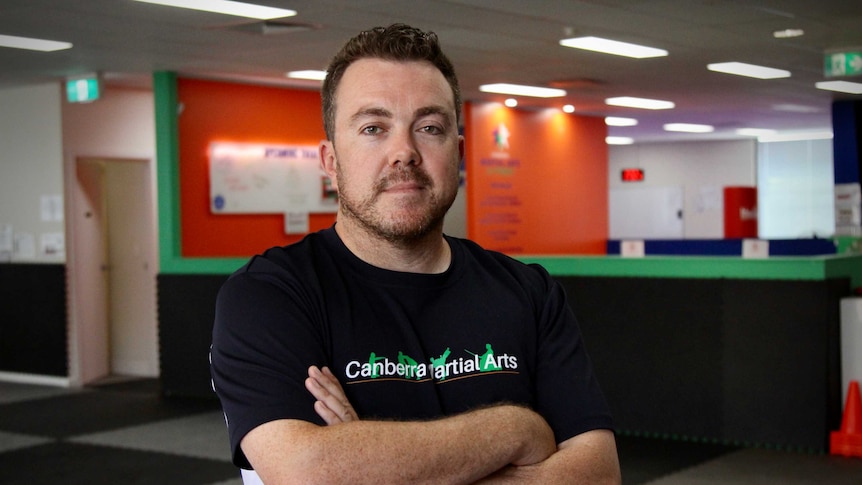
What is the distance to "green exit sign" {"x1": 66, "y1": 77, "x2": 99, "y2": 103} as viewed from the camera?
9.51 m

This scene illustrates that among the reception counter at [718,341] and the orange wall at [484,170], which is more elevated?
the orange wall at [484,170]

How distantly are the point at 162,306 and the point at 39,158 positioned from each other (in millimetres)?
2365

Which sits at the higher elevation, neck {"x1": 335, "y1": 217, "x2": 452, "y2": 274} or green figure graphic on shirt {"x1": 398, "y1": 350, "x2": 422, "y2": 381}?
neck {"x1": 335, "y1": 217, "x2": 452, "y2": 274}

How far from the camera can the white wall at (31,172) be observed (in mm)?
10070

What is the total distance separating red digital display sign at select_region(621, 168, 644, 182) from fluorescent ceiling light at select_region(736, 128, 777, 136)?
234 centimetres

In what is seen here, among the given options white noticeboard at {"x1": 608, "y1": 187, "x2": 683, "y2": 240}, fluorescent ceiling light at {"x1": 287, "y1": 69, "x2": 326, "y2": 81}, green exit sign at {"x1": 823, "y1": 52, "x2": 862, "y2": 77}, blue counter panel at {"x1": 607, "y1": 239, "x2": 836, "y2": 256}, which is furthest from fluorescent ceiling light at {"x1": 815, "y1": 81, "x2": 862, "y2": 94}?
white noticeboard at {"x1": 608, "y1": 187, "x2": 683, "y2": 240}

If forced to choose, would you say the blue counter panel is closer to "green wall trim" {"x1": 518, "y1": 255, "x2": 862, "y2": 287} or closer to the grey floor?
"green wall trim" {"x1": 518, "y1": 255, "x2": 862, "y2": 287}

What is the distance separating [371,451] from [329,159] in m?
0.60

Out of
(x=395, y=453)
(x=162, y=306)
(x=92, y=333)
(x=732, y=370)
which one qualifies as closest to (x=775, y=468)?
(x=732, y=370)

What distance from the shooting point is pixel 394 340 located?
5.89ft

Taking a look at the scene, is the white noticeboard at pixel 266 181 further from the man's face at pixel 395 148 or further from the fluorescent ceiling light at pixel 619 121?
the man's face at pixel 395 148

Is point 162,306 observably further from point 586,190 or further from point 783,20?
point 586,190

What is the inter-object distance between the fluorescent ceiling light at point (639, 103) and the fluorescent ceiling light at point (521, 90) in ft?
3.04

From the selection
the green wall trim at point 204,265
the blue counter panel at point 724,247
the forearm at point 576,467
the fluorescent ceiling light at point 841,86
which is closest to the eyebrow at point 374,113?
the forearm at point 576,467
